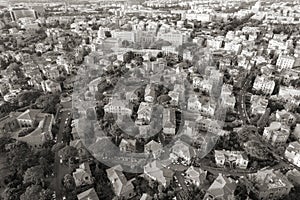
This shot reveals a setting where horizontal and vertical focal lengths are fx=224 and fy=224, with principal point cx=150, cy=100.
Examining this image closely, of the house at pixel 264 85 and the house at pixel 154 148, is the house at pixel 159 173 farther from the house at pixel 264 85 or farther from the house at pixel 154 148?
the house at pixel 264 85

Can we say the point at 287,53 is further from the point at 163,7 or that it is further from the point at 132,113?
→ the point at 163,7

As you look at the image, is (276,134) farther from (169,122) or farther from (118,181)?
(118,181)

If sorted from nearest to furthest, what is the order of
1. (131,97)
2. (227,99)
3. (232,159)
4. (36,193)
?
1. (36,193)
2. (232,159)
3. (227,99)
4. (131,97)

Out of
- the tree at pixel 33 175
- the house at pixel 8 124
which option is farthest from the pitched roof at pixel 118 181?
the house at pixel 8 124

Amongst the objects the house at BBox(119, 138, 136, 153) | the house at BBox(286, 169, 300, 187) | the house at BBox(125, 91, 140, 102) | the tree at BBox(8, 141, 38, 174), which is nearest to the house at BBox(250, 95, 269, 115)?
the house at BBox(286, 169, 300, 187)

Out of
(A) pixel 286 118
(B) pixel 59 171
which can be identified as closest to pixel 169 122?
(B) pixel 59 171

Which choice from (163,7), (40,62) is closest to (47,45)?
(40,62)
